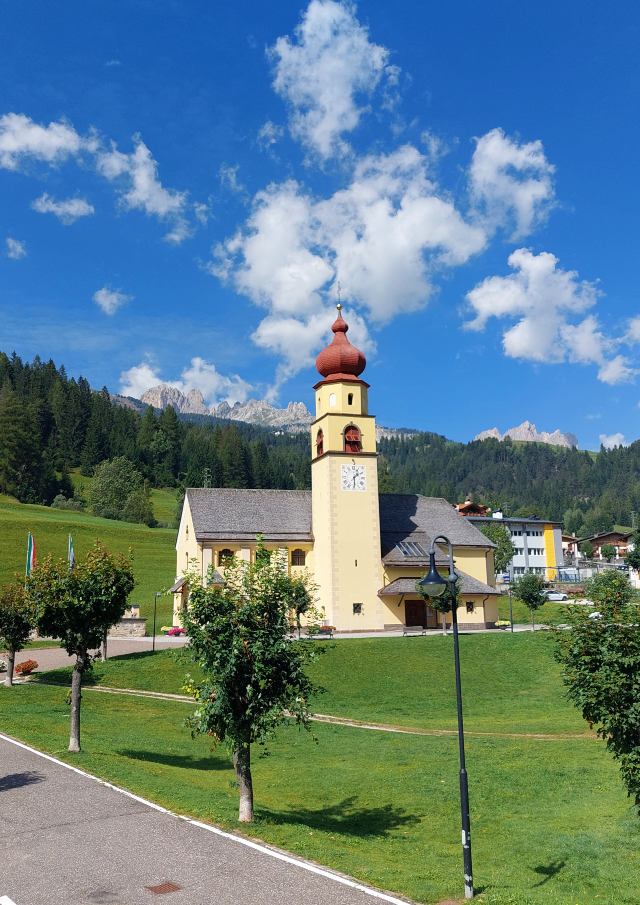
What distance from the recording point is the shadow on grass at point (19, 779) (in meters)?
17.0

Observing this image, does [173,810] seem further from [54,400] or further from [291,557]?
[54,400]

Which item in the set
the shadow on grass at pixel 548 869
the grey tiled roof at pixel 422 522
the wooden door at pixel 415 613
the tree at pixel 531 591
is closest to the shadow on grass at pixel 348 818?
the shadow on grass at pixel 548 869

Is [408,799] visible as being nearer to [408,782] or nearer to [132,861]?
[408,782]

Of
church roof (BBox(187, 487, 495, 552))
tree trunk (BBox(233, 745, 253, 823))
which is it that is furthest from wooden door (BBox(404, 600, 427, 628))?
tree trunk (BBox(233, 745, 253, 823))

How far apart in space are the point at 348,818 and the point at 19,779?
846 centimetres

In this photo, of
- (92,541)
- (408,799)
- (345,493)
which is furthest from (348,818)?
(92,541)

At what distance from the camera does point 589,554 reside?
15350cm

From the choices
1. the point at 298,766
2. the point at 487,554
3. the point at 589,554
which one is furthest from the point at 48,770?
the point at 589,554

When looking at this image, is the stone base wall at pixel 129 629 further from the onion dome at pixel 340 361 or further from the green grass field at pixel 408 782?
the onion dome at pixel 340 361

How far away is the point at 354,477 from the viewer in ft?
184

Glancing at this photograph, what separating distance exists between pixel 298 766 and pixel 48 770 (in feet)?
26.5

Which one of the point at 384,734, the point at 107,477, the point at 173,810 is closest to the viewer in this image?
the point at 173,810

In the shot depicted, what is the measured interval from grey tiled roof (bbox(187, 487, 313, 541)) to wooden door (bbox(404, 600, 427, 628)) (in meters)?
9.82

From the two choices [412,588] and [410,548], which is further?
[410,548]
